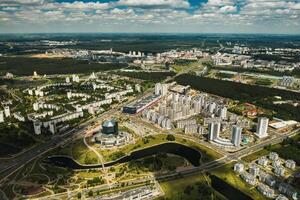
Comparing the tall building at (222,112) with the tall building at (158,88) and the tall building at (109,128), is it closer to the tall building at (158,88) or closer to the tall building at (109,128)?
the tall building at (158,88)

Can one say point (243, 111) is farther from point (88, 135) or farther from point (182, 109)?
point (88, 135)

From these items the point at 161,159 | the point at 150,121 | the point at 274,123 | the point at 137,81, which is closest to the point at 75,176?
the point at 161,159

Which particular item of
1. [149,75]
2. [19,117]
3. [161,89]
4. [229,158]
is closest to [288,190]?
[229,158]

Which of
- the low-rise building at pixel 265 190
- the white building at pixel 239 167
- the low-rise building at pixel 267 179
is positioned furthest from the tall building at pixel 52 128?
the low-rise building at pixel 265 190

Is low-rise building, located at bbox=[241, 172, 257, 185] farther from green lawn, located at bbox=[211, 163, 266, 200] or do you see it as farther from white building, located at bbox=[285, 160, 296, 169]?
white building, located at bbox=[285, 160, 296, 169]

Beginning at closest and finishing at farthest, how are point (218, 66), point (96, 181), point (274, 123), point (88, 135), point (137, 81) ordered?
point (96, 181)
point (88, 135)
point (274, 123)
point (137, 81)
point (218, 66)

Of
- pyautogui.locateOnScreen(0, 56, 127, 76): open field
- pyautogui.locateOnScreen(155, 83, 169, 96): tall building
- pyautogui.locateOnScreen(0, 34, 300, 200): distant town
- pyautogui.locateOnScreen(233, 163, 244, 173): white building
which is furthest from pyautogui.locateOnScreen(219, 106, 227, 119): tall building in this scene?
pyautogui.locateOnScreen(0, 56, 127, 76): open field

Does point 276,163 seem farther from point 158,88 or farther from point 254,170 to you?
point 158,88
